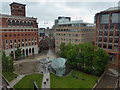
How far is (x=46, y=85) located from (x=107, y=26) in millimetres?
31830

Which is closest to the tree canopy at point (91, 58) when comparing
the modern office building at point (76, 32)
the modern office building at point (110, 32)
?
the modern office building at point (110, 32)

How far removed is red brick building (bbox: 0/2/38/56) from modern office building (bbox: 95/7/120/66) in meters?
35.1

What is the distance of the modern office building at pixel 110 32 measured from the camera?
34562 mm

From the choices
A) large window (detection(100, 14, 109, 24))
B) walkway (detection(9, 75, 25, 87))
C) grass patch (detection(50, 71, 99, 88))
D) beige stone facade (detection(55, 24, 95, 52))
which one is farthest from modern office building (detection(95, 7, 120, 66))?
walkway (detection(9, 75, 25, 87))

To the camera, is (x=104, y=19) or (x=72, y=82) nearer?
(x=72, y=82)

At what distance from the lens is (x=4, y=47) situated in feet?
142

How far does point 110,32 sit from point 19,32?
42.8 m

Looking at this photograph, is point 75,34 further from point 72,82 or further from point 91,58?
point 72,82

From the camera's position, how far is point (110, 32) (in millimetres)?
36438

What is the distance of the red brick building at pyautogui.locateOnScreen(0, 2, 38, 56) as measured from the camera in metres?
43.4

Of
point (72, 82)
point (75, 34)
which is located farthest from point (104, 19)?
point (72, 82)

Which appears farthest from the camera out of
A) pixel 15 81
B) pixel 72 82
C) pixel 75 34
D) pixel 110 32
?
pixel 75 34

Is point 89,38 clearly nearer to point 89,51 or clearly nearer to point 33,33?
point 89,51

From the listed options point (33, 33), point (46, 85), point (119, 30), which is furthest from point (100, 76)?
point (33, 33)
